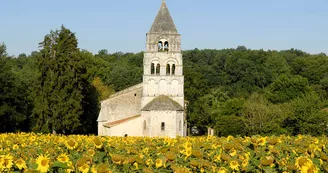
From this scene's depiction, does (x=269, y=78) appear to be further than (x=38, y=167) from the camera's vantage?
Yes

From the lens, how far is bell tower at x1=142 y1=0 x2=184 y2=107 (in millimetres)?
42250

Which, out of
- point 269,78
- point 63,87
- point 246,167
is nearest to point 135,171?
point 246,167

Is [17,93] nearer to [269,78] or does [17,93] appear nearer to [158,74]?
[158,74]

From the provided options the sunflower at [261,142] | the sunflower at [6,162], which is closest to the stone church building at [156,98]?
the sunflower at [261,142]

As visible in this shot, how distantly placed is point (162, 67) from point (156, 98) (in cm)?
276

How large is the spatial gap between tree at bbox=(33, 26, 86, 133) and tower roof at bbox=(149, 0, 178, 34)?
7.15 m

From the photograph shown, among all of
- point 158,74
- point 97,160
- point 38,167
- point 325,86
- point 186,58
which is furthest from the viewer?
point 186,58

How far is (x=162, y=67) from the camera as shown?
139 feet

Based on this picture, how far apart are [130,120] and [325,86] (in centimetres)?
5245

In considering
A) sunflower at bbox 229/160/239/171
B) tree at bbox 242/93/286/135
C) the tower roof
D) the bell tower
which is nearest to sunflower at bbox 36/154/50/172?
sunflower at bbox 229/160/239/171

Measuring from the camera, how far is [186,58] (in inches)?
4370

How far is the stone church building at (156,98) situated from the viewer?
40156mm

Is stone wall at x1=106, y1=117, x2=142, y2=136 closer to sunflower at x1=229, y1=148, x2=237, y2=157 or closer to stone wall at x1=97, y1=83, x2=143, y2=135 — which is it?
stone wall at x1=97, y1=83, x2=143, y2=135

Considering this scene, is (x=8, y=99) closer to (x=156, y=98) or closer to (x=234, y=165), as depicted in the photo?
(x=156, y=98)
